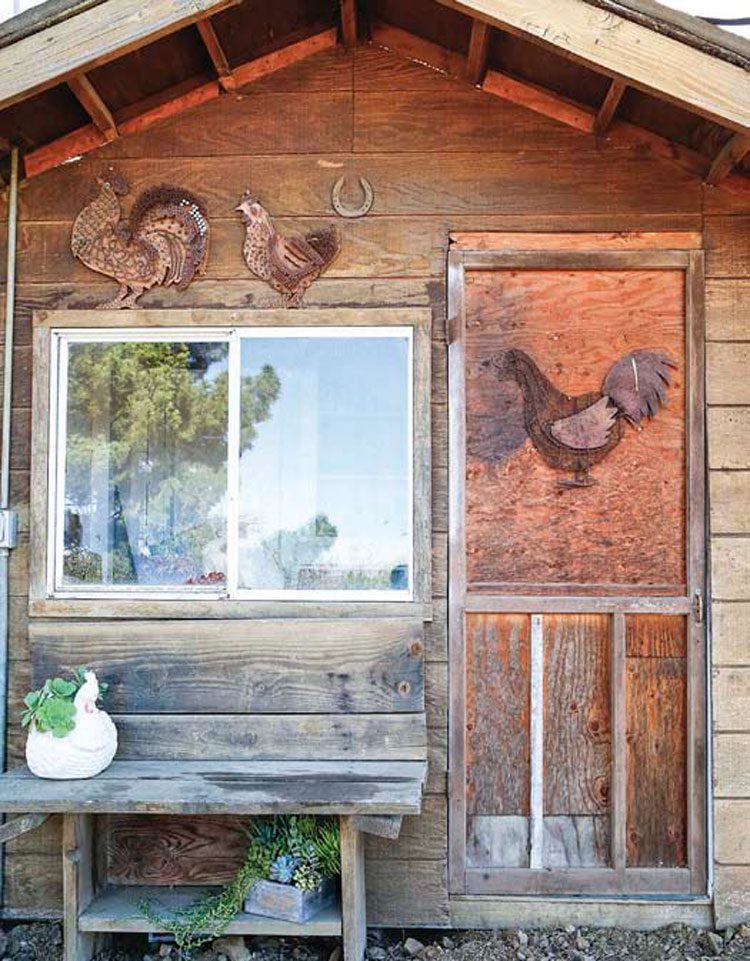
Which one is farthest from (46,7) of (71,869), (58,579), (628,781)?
(628,781)

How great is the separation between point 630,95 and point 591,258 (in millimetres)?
525

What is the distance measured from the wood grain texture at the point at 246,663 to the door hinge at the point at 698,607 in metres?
0.93

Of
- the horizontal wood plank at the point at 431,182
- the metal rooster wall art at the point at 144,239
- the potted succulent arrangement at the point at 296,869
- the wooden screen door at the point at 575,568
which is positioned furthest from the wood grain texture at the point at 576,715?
the metal rooster wall art at the point at 144,239

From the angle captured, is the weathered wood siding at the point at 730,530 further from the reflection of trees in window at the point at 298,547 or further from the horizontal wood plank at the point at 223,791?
the reflection of trees in window at the point at 298,547

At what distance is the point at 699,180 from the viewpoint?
3172 millimetres

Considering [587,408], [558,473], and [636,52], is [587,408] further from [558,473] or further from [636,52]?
[636,52]

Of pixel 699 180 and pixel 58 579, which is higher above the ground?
pixel 699 180

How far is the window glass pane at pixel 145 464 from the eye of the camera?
3.21 metres

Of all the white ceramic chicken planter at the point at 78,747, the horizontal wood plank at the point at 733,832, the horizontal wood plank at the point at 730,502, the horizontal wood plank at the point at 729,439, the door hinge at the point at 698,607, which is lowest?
the horizontal wood plank at the point at 733,832

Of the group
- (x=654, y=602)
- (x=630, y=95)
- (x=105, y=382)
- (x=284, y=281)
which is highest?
(x=630, y=95)

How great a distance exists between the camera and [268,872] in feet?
9.52

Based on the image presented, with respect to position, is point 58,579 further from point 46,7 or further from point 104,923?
point 46,7

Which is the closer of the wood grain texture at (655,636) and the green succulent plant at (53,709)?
the green succulent plant at (53,709)

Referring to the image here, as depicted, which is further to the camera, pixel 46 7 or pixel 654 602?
pixel 654 602
